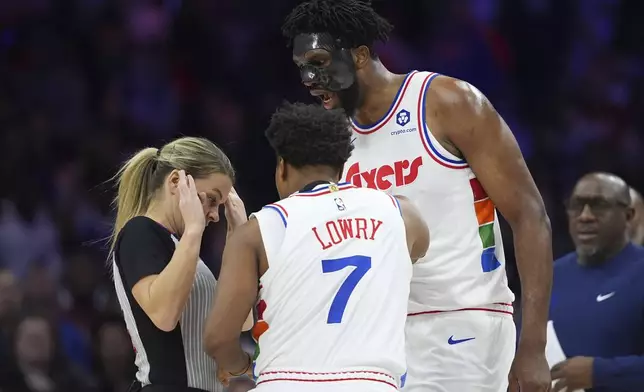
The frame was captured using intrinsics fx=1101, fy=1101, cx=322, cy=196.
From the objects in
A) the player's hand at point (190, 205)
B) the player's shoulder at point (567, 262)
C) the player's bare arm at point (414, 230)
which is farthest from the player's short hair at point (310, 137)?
the player's shoulder at point (567, 262)

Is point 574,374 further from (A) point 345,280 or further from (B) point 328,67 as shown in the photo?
(A) point 345,280

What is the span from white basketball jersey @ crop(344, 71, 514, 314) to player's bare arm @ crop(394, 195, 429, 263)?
0.46 meters

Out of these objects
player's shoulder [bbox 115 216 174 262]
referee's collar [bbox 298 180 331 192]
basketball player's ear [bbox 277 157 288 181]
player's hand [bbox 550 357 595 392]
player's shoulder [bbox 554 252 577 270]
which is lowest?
player's hand [bbox 550 357 595 392]

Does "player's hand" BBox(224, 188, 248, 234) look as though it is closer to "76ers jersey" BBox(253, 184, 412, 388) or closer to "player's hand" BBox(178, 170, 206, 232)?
"player's hand" BBox(178, 170, 206, 232)

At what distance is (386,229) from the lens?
11.0ft

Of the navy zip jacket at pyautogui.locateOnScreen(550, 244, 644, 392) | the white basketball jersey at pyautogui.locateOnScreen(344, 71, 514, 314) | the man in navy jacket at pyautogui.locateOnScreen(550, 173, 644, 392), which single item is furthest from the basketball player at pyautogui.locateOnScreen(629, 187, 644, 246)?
the white basketball jersey at pyautogui.locateOnScreen(344, 71, 514, 314)

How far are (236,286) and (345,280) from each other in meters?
0.32

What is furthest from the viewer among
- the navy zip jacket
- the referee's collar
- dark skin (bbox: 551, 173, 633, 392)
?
dark skin (bbox: 551, 173, 633, 392)

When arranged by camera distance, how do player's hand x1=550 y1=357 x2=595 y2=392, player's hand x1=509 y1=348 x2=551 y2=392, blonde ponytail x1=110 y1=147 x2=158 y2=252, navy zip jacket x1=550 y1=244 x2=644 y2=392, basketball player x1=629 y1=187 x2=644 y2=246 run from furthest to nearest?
basketball player x1=629 y1=187 x2=644 y2=246
navy zip jacket x1=550 y1=244 x2=644 y2=392
player's hand x1=550 y1=357 x2=595 y2=392
blonde ponytail x1=110 y1=147 x2=158 y2=252
player's hand x1=509 y1=348 x2=551 y2=392

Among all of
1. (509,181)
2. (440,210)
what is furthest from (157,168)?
(509,181)

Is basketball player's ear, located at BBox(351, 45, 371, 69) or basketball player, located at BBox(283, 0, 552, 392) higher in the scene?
basketball player's ear, located at BBox(351, 45, 371, 69)

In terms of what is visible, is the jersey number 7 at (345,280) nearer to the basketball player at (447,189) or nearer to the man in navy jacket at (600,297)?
the basketball player at (447,189)

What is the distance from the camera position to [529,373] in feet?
12.4

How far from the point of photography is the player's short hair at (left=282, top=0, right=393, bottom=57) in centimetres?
408
